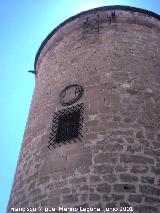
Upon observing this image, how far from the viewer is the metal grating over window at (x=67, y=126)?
6596mm

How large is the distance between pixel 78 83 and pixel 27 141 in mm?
1683

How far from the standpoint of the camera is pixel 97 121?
6531 millimetres

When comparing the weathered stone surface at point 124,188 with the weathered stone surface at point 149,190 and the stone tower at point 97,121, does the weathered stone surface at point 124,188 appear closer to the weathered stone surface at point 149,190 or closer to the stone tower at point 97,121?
the stone tower at point 97,121

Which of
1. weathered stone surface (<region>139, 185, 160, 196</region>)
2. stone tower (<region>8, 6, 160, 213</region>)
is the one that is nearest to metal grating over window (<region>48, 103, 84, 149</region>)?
stone tower (<region>8, 6, 160, 213</region>)

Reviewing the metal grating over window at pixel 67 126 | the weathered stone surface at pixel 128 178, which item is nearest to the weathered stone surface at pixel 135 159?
the weathered stone surface at pixel 128 178

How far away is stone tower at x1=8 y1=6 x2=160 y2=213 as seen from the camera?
5645 mm

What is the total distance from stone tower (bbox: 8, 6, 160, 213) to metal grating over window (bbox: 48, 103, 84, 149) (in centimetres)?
2

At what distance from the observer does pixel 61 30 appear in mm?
9672

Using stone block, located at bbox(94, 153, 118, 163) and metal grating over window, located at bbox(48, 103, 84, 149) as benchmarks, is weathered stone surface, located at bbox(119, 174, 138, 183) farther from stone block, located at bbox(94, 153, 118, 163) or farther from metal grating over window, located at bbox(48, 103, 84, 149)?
metal grating over window, located at bbox(48, 103, 84, 149)

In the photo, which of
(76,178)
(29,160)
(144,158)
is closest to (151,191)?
(144,158)

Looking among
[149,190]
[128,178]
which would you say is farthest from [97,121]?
[149,190]

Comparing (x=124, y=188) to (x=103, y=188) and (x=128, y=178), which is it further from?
(x=103, y=188)

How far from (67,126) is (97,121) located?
686 millimetres

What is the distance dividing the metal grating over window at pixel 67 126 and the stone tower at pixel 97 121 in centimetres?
2
